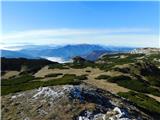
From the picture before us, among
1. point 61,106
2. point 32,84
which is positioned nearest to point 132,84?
point 32,84

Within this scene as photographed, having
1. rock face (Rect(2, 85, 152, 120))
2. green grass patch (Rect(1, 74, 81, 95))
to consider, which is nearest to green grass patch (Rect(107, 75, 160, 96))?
green grass patch (Rect(1, 74, 81, 95))

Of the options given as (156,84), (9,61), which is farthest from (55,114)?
(9,61)

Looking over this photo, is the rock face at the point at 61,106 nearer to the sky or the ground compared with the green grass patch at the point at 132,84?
nearer to the sky

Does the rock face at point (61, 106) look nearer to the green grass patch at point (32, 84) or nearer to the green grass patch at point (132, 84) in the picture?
the green grass patch at point (32, 84)

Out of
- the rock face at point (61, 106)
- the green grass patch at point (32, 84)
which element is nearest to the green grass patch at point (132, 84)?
the green grass patch at point (32, 84)

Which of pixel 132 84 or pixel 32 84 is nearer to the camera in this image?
pixel 32 84

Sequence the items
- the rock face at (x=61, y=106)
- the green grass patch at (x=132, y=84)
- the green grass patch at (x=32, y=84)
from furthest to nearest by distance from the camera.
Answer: the green grass patch at (x=132, y=84), the green grass patch at (x=32, y=84), the rock face at (x=61, y=106)

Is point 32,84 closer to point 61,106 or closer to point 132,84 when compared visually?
point 132,84

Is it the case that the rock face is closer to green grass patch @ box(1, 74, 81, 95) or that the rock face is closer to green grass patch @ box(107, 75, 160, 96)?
green grass patch @ box(1, 74, 81, 95)

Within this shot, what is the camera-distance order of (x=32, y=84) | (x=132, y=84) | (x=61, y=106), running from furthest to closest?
(x=132, y=84) → (x=32, y=84) → (x=61, y=106)

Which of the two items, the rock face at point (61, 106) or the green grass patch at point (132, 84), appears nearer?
the rock face at point (61, 106)
